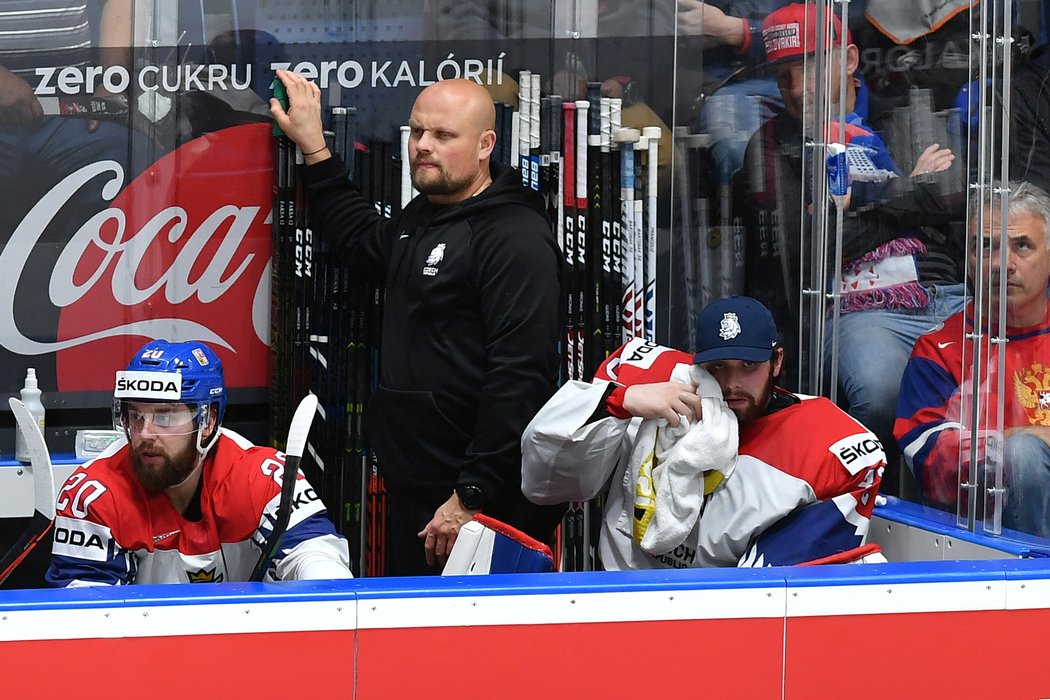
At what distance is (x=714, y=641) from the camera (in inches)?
75.0

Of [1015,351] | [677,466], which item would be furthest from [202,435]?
[1015,351]

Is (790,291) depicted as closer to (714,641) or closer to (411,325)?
(411,325)

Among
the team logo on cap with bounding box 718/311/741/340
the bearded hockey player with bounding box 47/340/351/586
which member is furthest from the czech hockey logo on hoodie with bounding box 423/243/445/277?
the team logo on cap with bounding box 718/311/741/340

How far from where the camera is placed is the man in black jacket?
2818 millimetres

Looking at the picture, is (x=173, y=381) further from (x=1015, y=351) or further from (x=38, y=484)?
(x=1015, y=351)

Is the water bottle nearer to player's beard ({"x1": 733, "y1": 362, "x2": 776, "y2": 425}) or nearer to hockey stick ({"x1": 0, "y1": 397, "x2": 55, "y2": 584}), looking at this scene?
hockey stick ({"x1": 0, "y1": 397, "x2": 55, "y2": 584})

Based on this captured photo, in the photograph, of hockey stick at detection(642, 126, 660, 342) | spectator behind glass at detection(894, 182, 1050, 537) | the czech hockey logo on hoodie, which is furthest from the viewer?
hockey stick at detection(642, 126, 660, 342)

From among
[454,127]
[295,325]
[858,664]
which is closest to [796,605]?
[858,664]

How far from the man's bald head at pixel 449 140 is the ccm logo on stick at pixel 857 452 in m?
1.07

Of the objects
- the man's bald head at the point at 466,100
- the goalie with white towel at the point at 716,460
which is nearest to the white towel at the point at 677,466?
the goalie with white towel at the point at 716,460

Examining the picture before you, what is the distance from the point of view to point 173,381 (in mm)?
2420

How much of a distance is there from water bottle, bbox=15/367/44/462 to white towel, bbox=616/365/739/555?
158 cm

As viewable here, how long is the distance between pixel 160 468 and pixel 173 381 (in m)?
0.16

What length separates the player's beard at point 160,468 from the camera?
2404 mm
